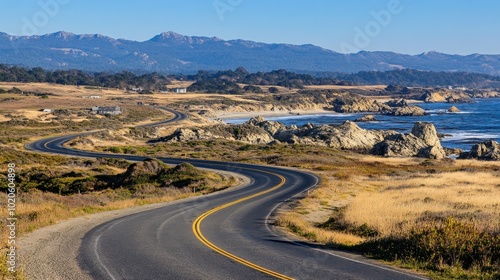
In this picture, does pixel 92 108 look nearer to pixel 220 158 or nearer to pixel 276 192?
pixel 220 158

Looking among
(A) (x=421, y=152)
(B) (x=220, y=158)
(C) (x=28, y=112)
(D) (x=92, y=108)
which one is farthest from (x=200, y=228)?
(D) (x=92, y=108)

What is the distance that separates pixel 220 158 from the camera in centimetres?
6569

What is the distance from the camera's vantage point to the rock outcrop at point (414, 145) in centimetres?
7750

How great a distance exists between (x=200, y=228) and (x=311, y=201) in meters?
12.1

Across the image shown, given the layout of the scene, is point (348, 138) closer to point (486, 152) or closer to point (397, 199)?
point (486, 152)

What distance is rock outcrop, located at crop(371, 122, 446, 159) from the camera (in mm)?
77500

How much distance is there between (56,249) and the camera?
55.4 feet

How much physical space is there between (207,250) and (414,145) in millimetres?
70185

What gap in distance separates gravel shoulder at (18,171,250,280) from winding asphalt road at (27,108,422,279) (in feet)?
1.19

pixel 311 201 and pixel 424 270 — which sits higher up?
pixel 424 270

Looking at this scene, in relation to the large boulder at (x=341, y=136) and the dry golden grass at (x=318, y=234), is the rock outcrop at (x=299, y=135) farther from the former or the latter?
the dry golden grass at (x=318, y=234)

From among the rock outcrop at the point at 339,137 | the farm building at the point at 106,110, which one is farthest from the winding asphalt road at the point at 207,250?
the farm building at the point at 106,110


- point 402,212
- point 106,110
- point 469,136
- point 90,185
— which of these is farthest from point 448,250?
point 106,110

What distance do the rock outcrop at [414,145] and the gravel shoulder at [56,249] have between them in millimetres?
60797
